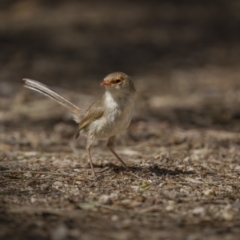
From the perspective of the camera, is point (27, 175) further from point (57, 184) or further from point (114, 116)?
point (114, 116)

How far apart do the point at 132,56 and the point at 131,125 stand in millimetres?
6113

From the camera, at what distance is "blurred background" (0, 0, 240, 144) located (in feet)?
32.0

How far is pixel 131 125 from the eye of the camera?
8.80 meters

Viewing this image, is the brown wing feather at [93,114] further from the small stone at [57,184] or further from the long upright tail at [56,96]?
the small stone at [57,184]

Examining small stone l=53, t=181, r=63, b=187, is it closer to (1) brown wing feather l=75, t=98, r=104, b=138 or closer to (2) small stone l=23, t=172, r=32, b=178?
(2) small stone l=23, t=172, r=32, b=178

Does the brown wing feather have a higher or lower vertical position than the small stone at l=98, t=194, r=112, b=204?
higher

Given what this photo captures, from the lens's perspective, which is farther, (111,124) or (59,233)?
(111,124)

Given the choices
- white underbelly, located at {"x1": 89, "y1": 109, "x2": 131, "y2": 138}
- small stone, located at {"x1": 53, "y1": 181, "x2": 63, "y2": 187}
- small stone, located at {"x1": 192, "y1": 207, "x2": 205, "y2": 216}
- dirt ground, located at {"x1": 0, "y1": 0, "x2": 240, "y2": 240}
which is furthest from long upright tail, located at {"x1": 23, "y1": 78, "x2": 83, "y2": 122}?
small stone, located at {"x1": 192, "y1": 207, "x2": 205, "y2": 216}

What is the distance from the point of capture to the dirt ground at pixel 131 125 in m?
4.39

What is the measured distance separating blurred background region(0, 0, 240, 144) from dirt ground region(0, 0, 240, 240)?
0.10ft

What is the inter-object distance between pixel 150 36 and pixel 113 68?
2.97 meters

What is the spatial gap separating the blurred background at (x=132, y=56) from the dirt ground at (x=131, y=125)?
3 centimetres

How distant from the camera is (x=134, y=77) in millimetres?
12773

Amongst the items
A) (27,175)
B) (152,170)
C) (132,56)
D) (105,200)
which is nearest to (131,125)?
(152,170)
